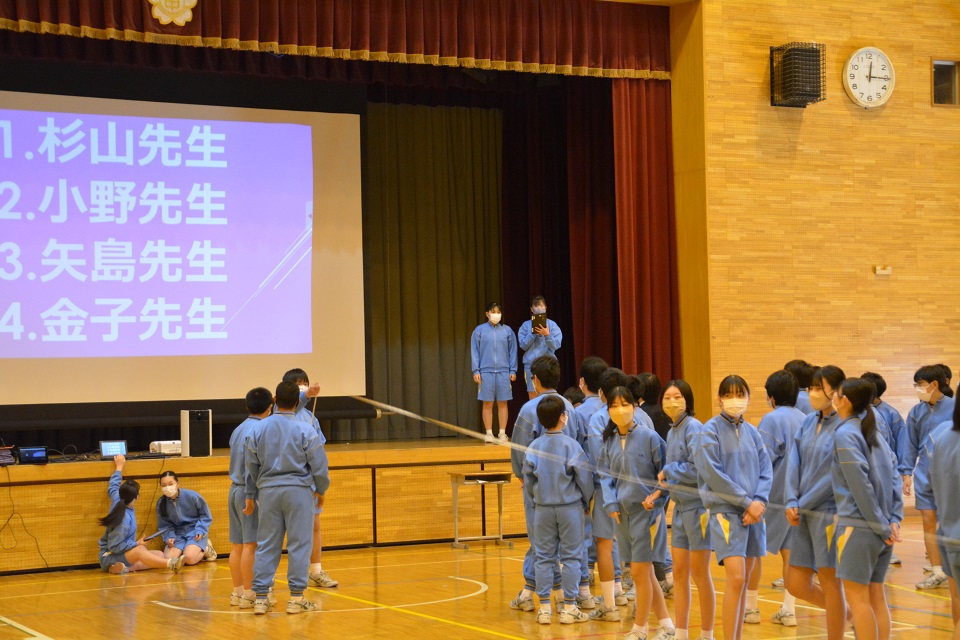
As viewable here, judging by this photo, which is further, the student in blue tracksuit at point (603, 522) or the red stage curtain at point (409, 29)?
the red stage curtain at point (409, 29)

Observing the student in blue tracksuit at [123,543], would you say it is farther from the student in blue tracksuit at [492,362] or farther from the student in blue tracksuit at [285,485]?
the student in blue tracksuit at [492,362]

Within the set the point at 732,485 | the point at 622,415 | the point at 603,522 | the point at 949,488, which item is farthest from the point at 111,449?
the point at 949,488

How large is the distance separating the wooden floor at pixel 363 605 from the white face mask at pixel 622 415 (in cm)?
117

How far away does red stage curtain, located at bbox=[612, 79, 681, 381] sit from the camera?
35.3ft

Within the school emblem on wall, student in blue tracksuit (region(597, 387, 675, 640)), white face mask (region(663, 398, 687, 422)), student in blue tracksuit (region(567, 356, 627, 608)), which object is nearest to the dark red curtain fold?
the school emblem on wall

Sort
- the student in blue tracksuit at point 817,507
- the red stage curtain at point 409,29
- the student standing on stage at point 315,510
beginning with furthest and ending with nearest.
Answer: the red stage curtain at point 409,29 < the student standing on stage at point 315,510 < the student in blue tracksuit at point 817,507

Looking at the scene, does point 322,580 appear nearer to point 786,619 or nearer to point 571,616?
point 571,616

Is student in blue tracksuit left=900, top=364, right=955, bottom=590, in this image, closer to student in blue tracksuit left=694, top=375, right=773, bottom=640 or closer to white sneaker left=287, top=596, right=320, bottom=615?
student in blue tracksuit left=694, top=375, right=773, bottom=640

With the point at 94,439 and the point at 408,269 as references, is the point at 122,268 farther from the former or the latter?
the point at 408,269

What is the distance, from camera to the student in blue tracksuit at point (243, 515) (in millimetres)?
6793

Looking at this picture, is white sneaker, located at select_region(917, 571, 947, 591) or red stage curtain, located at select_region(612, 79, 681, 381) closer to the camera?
white sneaker, located at select_region(917, 571, 947, 591)

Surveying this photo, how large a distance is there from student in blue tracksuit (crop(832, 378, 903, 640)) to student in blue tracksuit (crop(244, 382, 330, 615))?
10.5 ft

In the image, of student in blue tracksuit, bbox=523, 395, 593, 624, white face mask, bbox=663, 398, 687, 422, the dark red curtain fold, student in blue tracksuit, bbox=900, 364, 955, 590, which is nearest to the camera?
white face mask, bbox=663, 398, 687, 422

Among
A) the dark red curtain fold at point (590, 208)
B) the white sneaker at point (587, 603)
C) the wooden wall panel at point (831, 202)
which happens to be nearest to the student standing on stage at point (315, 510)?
the white sneaker at point (587, 603)
